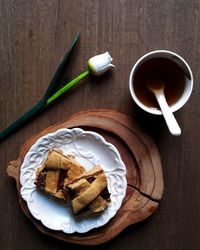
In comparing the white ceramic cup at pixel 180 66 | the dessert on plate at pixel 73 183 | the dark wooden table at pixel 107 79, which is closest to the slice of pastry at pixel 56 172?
the dessert on plate at pixel 73 183

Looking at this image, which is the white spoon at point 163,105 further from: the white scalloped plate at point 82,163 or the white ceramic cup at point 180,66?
the white scalloped plate at point 82,163

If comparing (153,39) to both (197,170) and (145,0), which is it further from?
(197,170)

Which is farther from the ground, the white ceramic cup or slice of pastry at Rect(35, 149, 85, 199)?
the white ceramic cup

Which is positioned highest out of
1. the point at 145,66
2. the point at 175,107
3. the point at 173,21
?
the point at 173,21

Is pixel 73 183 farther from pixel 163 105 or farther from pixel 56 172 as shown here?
pixel 163 105

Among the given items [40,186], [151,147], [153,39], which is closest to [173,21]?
[153,39]

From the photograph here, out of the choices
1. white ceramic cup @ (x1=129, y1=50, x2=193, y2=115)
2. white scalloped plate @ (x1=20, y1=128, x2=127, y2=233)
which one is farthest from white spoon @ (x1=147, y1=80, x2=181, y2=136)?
white scalloped plate @ (x1=20, y1=128, x2=127, y2=233)

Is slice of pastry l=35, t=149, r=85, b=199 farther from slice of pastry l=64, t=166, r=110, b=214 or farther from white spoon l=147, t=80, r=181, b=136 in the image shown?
white spoon l=147, t=80, r=181, b=136
